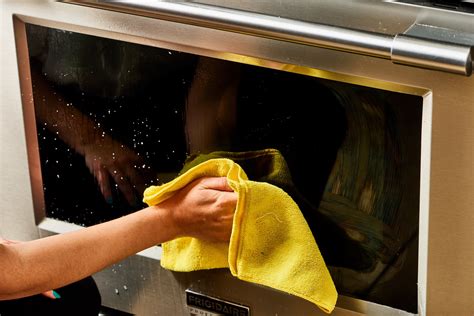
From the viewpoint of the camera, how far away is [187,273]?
3.47ft

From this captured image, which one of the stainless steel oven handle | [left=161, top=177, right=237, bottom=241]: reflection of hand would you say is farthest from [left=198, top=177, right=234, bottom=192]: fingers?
the stainless steel oven handle

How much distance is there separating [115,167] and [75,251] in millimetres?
112

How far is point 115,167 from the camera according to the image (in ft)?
3.42

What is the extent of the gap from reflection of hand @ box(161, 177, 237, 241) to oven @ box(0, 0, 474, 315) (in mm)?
30

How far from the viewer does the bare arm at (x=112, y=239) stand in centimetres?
95

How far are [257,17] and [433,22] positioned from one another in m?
0.15

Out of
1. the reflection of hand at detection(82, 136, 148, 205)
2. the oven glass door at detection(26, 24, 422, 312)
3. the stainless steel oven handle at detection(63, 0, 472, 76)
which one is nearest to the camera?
the stainless steel oven handle at detection(63, 0, 472, 76)

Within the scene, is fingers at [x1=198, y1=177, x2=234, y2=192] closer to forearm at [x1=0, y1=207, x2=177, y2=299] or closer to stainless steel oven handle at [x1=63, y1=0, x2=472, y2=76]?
forearm at [x1=0, y1=207, x2=177, y2=299]

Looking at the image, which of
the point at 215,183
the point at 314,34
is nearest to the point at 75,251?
the point at 215,183

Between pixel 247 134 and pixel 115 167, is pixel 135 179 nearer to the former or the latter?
pixel 115 167

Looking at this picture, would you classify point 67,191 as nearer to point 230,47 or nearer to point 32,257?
point 32,257

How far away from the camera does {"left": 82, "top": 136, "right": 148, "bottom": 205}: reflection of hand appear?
1028mm

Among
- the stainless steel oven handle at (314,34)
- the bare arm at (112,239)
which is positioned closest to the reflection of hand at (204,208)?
the bare arm at (112,239)

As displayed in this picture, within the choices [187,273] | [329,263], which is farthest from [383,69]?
[187,273]
